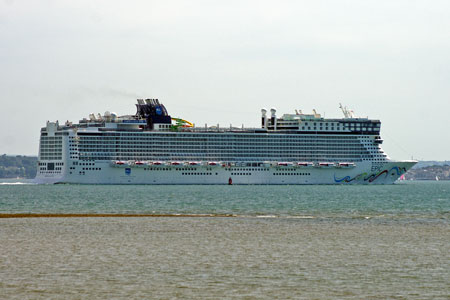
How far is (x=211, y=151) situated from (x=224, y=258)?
10855cm

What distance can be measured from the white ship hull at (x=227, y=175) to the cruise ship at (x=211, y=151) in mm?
147

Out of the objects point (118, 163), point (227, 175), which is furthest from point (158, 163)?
point (227, 175)

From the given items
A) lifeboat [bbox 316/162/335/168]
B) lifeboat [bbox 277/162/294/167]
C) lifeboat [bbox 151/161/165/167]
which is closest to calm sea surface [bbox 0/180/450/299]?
lifeboat [bbox 151/161/165/167]

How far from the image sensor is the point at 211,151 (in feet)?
455

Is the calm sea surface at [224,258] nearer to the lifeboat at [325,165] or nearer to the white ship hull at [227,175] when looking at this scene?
the white ship hull at [227,175]

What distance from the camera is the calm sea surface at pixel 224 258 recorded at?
2367cm

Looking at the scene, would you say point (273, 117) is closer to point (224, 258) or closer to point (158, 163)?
point (158, 163)

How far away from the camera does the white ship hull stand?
424 ft

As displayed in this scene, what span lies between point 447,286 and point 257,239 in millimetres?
13569

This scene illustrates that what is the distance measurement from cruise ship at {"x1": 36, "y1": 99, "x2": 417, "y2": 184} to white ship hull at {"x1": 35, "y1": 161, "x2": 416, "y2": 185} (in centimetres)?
15

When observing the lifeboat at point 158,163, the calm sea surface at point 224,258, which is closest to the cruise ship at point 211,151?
the lifeboat at point 158,163

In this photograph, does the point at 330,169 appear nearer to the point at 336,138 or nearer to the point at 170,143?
the point at 336,138

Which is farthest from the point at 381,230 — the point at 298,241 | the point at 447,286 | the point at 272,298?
the point at 272,298

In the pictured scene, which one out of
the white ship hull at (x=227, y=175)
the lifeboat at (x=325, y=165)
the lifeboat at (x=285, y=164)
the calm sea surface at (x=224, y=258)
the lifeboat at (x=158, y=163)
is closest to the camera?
the calm sea surface at (x=224, y=258)
